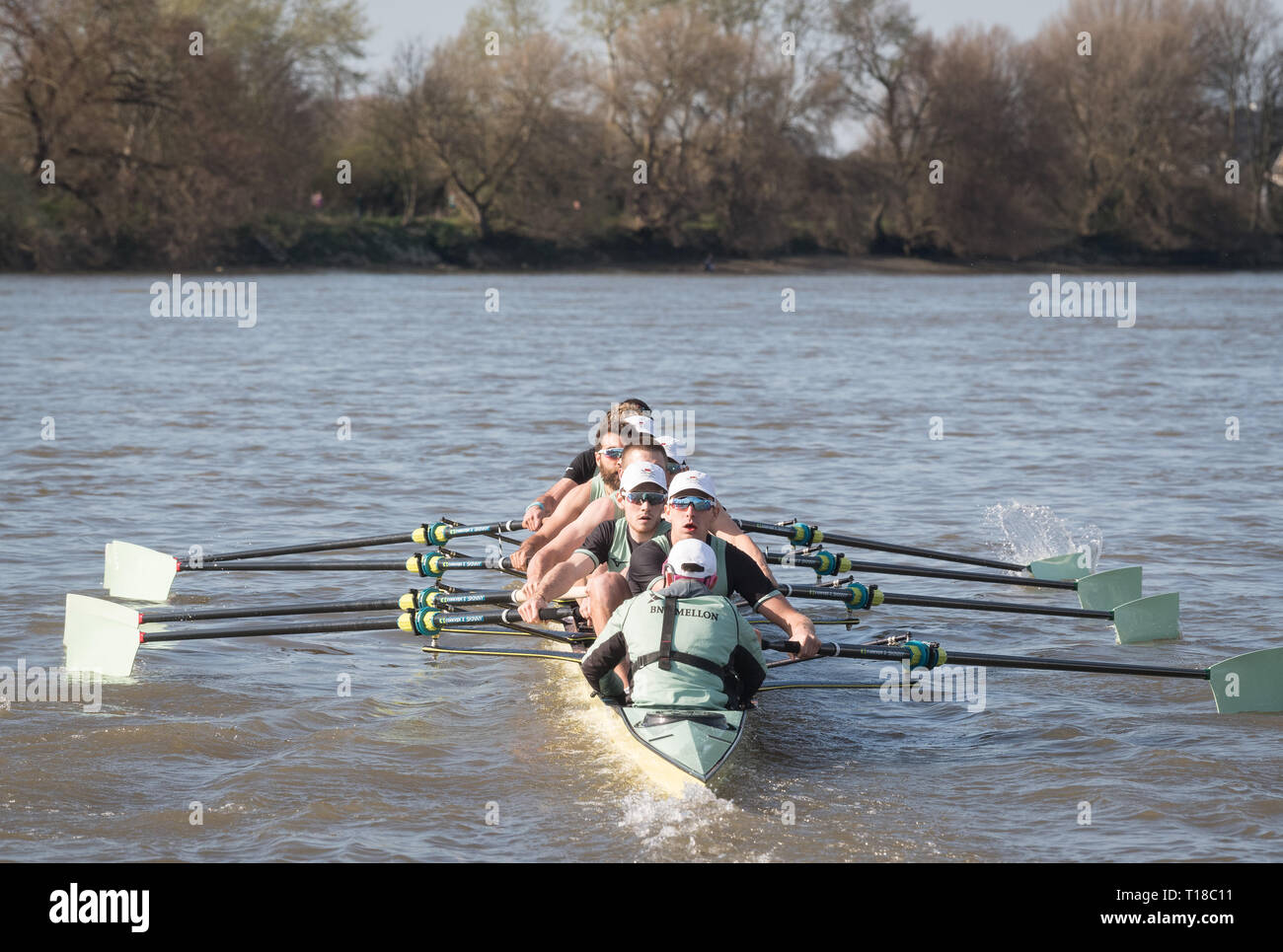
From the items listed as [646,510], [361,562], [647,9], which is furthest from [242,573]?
[647,9]

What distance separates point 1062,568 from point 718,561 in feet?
14.7

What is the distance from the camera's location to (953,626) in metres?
9.53

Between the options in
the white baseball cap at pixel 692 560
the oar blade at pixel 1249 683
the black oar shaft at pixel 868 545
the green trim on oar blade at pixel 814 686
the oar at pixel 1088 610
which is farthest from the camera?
the black oar shaft at pixel 868 545

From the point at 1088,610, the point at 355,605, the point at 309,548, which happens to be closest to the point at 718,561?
the point at 355,605

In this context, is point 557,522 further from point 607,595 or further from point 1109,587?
point 1109,587

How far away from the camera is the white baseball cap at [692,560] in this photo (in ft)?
20.3

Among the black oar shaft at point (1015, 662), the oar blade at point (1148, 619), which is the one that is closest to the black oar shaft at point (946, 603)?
the oar blade at point (1148, 619)

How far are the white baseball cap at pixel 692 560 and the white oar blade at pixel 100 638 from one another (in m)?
3.26

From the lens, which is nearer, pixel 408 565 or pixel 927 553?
pixel 408 565

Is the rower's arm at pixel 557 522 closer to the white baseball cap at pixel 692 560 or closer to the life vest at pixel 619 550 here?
the life vest at pixel 619 550

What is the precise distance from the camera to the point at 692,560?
244 inches

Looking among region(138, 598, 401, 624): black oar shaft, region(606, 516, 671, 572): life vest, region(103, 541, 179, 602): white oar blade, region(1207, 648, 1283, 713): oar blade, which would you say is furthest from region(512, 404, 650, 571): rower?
region(1207, 648, 1283, 713): oar blade
